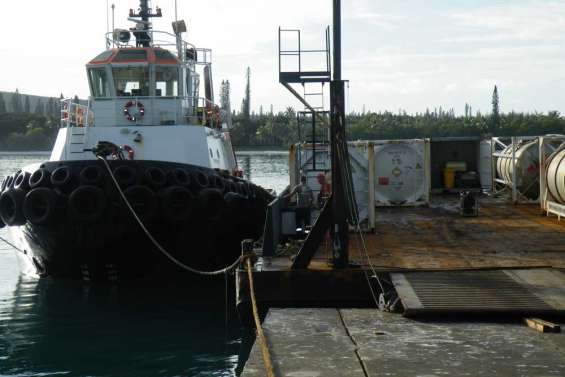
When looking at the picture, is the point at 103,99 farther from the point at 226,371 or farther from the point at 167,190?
the point at 226,371

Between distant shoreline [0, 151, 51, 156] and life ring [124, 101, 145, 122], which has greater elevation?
life ring [124, 101, 145, 122]

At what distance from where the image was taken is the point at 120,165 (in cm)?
1347

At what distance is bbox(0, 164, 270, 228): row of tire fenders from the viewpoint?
1319 centimetres

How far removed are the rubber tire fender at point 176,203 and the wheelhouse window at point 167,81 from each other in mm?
5229

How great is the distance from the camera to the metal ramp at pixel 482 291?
8422 millimetres

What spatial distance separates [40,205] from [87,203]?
3.08 feet

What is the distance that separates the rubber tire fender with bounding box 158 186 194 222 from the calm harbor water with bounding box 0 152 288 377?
5.23 feet

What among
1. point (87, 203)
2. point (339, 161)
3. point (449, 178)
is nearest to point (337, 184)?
point (339, 161)

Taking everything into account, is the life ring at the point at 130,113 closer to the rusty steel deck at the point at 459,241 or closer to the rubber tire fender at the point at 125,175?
the rubber tire fender at the point at 125,175

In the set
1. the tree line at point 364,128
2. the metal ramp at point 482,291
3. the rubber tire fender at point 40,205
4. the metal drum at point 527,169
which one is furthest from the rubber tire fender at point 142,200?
the tree line at point 364,128

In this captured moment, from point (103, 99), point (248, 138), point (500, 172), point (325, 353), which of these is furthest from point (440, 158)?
point (248, 138)

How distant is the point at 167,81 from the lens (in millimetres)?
18141

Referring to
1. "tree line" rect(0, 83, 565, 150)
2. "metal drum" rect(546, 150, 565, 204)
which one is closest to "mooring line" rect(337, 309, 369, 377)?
"metal drum" rect(546, 150, 565, 204)

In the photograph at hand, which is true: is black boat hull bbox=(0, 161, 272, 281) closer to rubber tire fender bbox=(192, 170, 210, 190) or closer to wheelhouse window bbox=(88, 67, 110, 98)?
rubber tire fender bbox=(192, 170, 210, 190)
